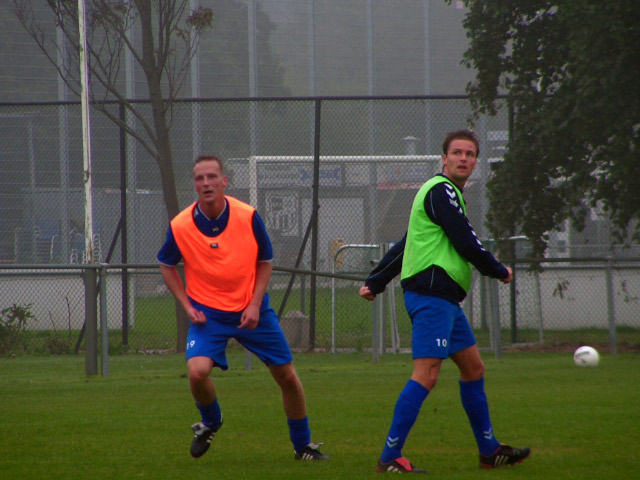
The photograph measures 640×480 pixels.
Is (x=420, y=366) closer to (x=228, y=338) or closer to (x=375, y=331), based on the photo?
(x=228, y=338)

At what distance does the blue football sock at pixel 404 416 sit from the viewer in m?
4.96

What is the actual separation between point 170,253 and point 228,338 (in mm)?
Result: 666

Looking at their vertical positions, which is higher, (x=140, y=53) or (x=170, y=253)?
(x=140, y=53)

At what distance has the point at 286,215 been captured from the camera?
1517 cm

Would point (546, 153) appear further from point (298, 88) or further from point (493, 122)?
point (298, 88)

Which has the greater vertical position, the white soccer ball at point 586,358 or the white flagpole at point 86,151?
the white flagpole at point 86,151

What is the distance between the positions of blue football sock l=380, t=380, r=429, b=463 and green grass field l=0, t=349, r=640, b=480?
26 cm

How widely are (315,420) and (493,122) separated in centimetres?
921

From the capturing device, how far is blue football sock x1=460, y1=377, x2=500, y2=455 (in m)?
5.23

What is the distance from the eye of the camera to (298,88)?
63.5ft

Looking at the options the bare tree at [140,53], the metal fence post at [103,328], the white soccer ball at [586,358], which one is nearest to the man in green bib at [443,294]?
the white soccer ball at [586,358]

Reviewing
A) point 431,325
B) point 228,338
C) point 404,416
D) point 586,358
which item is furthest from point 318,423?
point 586,358

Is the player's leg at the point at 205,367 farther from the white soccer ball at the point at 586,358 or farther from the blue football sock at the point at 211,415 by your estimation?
the white soccer ball at the point at 586,358

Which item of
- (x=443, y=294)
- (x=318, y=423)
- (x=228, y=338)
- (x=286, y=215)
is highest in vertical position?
(x=286, y=215)
